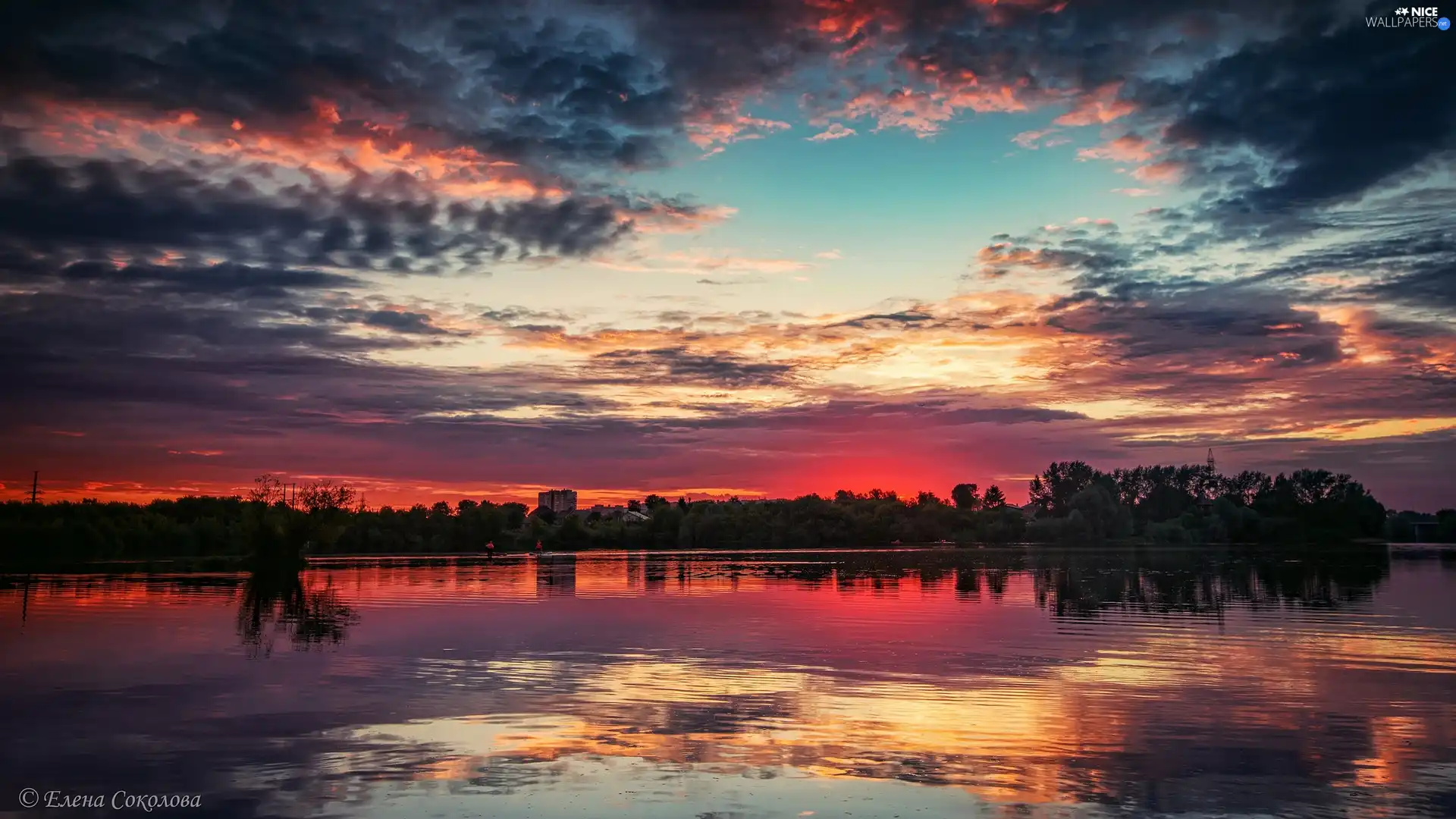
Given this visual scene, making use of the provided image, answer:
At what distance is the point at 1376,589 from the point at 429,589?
2041 inches

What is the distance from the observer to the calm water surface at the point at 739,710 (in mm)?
13766

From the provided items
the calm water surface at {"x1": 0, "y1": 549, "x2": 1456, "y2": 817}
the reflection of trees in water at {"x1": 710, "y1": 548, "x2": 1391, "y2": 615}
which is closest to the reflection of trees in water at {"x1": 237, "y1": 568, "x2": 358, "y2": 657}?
the calm water surface at {"x1": 0, "y1": 549, "x2": 1456, "y2": 817}

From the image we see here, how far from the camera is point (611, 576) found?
76.2 metres

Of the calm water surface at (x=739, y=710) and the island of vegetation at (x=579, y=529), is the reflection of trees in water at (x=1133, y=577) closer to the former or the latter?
the calm water surface at (x=739, y=710)

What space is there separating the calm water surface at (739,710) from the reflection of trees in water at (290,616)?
1.03 ft

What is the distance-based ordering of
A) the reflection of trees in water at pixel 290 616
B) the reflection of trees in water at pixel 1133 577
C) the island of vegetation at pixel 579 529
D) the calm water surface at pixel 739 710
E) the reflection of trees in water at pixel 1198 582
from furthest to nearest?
the island of vegetation at pixel 579 529 < the reflection of trees in water at pixel 1133 577 < the reflection of trees in water at pixel 1198 582 < the reflection of trees in water at pixel 290 616 < the calm water surface at pixel 739 710

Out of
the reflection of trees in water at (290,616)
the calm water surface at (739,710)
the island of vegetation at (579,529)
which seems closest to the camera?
the calm water surface at (739,710)

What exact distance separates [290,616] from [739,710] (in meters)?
26.8

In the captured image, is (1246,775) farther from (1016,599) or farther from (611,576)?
(611,576)

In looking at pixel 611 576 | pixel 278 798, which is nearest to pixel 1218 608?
pixel 278 798

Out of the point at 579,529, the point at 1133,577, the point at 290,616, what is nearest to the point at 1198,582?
the point at 1133,577

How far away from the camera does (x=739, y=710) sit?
1955 centimetres

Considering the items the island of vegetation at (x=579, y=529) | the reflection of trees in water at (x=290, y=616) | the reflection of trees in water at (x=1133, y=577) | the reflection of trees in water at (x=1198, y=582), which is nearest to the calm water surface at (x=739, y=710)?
the reflection of trees in water at (x=290, y=616)

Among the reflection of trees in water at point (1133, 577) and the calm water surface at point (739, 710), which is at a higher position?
the calm water surface at point (739, 710)
